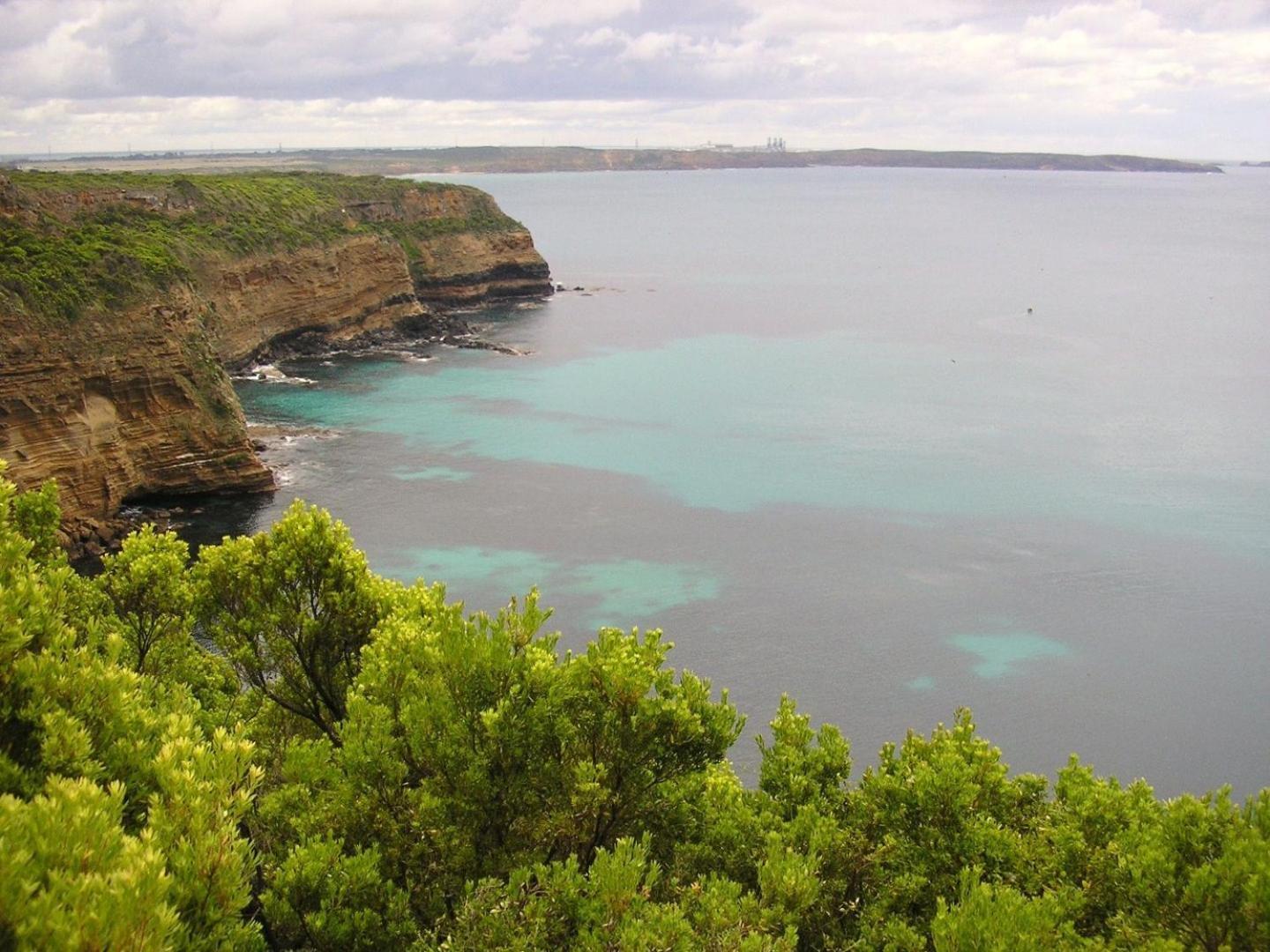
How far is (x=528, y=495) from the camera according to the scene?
68688 mm

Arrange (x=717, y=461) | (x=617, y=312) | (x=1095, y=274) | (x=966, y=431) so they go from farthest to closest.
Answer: (x=1095, y=274)
(x=617, y=312)
(x=966, y=431)
(x=717, y=461)

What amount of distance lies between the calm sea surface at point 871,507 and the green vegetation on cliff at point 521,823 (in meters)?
19.6

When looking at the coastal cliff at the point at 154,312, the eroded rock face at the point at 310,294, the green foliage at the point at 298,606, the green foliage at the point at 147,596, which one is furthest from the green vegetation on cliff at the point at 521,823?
the eroded rock face at the point at 310,294

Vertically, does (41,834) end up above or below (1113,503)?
above

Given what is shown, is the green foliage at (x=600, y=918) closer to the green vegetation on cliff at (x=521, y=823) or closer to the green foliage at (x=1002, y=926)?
the green vegetation on cliff at (x=521, y=823)

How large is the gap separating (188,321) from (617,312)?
248 ft

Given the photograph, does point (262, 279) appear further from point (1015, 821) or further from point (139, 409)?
point (1015, 821)

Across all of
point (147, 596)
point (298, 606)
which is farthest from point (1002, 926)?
point (147, 596)

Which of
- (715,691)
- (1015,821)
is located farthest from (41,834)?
(715,691)

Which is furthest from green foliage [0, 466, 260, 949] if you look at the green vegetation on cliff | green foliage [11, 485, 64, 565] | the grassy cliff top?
the grassy cliff top

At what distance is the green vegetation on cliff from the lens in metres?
11.6

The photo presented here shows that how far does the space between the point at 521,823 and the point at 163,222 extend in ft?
297

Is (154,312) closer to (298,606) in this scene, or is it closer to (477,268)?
(298,606)

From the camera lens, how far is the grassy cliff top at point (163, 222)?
60.7 m
